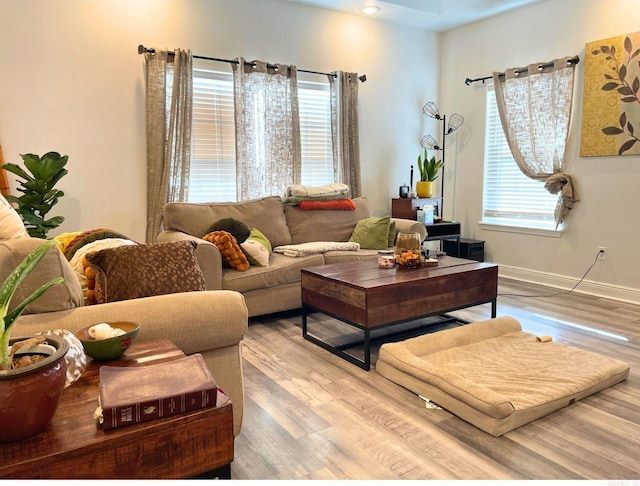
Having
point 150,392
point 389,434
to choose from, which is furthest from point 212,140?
point 150,392

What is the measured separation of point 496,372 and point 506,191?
3.15 metres

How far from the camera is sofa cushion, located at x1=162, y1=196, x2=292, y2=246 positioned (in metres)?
3.76

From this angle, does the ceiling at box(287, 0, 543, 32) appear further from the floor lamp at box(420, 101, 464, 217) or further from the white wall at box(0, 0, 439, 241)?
the floor lamp at box(420, 101, 464, 217)

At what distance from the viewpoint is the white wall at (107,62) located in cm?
357

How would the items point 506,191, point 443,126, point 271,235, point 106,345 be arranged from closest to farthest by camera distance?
point 106,345 → point 271,235 → point 506,191 → point 443,126

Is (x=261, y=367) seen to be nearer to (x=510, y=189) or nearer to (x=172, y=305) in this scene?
(x=172, y=305)

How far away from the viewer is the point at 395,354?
2543mm

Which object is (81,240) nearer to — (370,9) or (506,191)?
(370,9)

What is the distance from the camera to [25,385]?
96 centimetres

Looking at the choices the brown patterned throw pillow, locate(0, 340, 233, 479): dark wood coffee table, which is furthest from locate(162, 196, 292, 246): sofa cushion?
locate(0, 340, 233, 479): dark wood coffee table

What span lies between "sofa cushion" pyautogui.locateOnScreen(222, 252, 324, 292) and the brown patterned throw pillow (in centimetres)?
134

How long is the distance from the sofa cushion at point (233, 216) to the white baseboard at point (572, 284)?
247 centimetres
